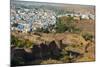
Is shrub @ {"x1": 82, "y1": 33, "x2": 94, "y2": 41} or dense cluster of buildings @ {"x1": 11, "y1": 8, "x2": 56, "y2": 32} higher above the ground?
dense cluster of buildings @ {"x1": 11, "y1": 8, "x2": 56, "y2": 32}

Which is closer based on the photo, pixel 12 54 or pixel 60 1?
pixel 12 54

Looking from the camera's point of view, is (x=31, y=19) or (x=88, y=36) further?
(x=88, y=36)

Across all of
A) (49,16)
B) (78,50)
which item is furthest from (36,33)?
(78,50)

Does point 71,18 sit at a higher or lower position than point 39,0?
lower

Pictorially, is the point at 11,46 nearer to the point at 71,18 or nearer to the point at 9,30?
the point at 9,30

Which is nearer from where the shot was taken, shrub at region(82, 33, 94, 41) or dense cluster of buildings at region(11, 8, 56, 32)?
dense cluster of buildings at region(11, 8, 56, 32)

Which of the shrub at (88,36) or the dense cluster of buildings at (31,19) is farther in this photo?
the shrub at (88,36)

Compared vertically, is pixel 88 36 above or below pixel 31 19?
below

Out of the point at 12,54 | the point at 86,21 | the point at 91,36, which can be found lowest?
the point at 12,54

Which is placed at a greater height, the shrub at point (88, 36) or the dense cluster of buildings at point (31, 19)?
the dense cluster of buildings at point (31, 19)
